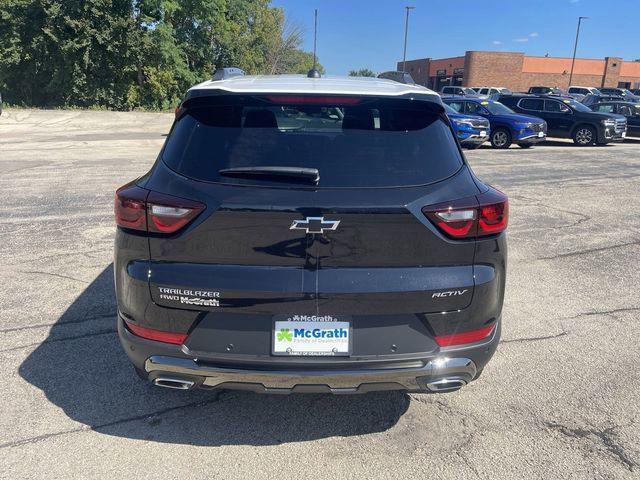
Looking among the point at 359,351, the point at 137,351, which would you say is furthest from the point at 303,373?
the point at 137,351

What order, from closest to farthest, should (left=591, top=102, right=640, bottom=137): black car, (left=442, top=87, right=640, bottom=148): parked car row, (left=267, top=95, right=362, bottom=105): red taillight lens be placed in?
(left=267, top=95, right=362, bottom=105): red taillight lens
(left=442, top=87, right=640, bottom=148): parked car row
(left=591, top=102, right=640, bottom=137): black car

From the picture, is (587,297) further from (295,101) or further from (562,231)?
(295,101)

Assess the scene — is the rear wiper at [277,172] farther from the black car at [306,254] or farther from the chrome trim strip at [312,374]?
the chrome trim strip at [312,374]

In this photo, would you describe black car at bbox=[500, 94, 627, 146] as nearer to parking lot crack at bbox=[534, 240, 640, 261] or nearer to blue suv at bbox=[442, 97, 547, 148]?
blue suv at bbox=[442, 97, 547, 148]

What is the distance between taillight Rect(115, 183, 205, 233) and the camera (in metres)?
2.42

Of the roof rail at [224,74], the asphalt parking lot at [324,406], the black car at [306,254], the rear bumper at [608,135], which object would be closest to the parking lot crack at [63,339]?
the asphalt parking lot at [324,406]

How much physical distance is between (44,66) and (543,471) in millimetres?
33803

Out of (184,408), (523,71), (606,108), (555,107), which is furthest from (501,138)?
(523,71)

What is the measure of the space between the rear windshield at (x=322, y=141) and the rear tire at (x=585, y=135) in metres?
20.7

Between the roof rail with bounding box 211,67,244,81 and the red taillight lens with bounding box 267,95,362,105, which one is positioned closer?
the red taillight lens with bounding box 267,95,362,105

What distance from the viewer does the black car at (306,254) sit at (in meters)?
2.40

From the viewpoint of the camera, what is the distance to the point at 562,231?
7492 mm

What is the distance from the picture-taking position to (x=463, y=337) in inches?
101

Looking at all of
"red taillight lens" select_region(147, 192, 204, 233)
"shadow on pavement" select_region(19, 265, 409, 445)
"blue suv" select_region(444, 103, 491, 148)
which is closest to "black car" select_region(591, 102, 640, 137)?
"blue suv" select_region(444, 103, 491, 148)
